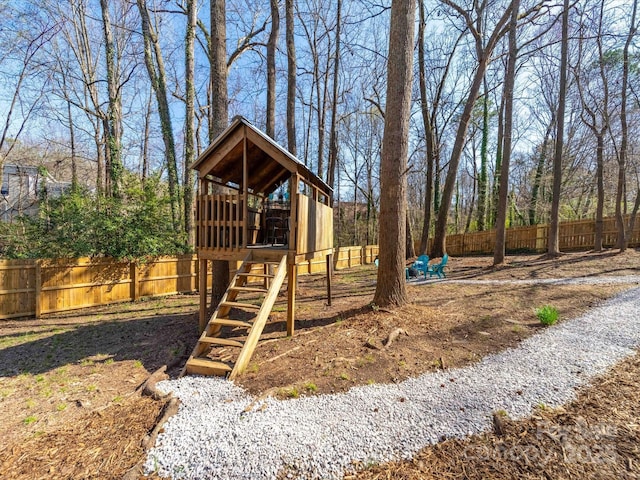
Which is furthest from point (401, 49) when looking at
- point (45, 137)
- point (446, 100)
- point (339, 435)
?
point (45, 137)

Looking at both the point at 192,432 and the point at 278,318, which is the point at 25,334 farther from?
the point at 192,432

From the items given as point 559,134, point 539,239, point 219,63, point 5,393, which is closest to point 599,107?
point 559,134

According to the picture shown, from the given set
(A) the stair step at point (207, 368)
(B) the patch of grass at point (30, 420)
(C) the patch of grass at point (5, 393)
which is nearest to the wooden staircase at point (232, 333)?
Answer: (A) the stair step at point (207, 368)

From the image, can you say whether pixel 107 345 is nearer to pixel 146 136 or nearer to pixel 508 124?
pixel 508 124

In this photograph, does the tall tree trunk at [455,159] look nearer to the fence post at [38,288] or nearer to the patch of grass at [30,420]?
the patch of grass at [30,420]

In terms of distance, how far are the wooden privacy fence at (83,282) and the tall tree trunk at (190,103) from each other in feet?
5.89

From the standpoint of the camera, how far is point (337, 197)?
2755cm

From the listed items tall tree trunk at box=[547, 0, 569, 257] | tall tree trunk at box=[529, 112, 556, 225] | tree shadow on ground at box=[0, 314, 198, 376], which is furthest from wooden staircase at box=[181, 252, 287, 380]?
tall tree trunk at box=[529, 112, 556, 225]

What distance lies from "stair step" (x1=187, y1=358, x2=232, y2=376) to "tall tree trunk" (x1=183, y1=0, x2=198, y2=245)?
320 inches

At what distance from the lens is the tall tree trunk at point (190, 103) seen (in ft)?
34.7

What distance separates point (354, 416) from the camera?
288cm

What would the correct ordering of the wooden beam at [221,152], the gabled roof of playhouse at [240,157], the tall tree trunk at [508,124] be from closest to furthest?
1. the gabled roof of playhouse at [240,157]
2. the wooden beam at [221,152]
3. the tall tree trunk at [508,124]

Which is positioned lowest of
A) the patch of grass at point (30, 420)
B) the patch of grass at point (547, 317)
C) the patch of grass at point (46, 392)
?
the patch of grass at point (46, 392)

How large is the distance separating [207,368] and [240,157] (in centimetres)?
414
